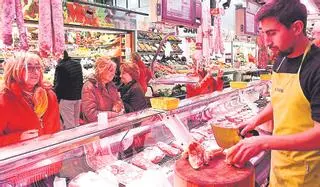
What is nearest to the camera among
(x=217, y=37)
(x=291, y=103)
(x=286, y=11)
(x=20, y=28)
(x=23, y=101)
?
(x=286, y=11)

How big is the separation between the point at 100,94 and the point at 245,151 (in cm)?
300

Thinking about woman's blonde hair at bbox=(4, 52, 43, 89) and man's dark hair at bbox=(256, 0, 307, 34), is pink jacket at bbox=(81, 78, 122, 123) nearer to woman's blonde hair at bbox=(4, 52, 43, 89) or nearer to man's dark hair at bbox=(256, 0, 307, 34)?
woman's blonde hair at bbox=(4, 52, 43, 89)

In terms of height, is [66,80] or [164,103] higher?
[66,80]

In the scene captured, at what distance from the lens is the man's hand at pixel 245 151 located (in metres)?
1.59

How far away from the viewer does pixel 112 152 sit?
103 inches

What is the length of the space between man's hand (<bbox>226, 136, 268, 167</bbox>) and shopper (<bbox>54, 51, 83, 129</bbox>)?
4.32m

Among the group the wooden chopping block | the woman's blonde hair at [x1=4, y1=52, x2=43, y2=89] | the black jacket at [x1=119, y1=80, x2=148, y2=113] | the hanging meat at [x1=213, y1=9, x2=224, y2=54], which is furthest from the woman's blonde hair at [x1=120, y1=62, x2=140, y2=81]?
the wooden chopping block

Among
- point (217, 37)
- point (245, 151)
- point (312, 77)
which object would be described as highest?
point (217, 37)

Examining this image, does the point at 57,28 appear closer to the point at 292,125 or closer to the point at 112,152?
the point at 112,152

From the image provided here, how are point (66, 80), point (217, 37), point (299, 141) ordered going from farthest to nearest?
point (217, 37)
point (66, 80)
point (299, 141)

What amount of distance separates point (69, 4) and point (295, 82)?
20.7 feet

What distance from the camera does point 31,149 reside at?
1.88 metres

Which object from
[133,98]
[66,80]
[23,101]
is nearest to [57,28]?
[23,101]

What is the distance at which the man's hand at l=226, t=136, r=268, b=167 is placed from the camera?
1589 millimetres
